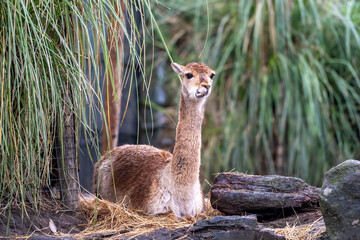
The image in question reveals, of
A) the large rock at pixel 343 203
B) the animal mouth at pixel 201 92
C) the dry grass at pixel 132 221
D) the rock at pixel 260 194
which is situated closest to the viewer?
the large rock at pixel 343 203

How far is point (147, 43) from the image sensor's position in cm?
888

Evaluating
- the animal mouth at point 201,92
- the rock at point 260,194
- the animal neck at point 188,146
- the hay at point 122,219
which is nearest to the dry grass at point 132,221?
the hay at point 122,219

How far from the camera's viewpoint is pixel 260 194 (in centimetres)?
400

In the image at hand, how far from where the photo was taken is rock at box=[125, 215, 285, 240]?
130 inches

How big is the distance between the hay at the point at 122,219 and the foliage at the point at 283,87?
10.9 feet

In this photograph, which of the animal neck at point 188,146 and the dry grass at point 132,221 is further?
the animal neck at point 188,146

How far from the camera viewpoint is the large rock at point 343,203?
3.05 meters

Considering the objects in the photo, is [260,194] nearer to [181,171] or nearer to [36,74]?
[181,171]

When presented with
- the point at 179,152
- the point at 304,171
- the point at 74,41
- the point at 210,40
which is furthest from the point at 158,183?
the point at 210,40

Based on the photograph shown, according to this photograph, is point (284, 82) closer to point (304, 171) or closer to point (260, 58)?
point (260, 58)

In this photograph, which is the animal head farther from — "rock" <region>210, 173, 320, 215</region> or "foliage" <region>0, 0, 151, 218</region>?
"foliage" <region>0, 0, 151, 218</region>

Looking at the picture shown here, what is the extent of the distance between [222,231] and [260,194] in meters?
0.76

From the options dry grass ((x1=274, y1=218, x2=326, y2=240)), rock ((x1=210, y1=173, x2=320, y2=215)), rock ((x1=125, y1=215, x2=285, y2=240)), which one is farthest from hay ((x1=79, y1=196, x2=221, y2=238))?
dry grass ((x1=274, y1=218, x2=326, y2=240))

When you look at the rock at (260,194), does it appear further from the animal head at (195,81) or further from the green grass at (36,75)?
the green grass at (36,75)
